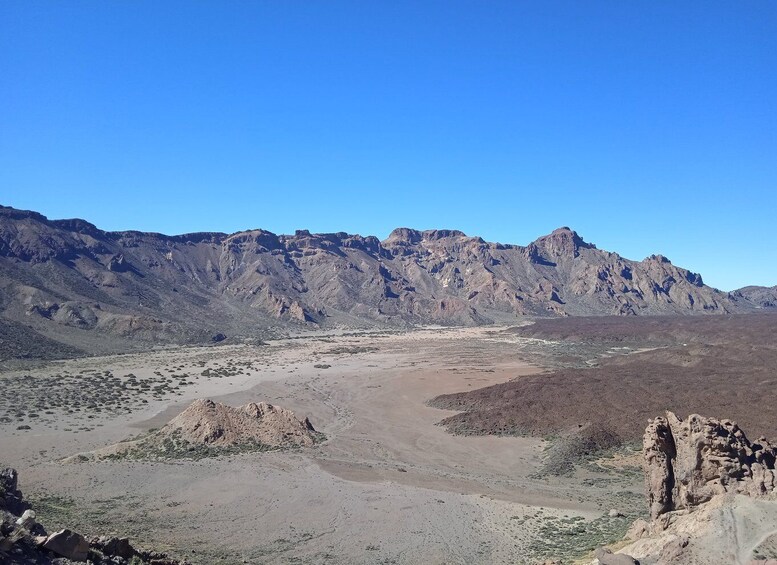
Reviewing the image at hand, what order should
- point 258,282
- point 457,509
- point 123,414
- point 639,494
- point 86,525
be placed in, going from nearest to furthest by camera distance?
point 86,525
point 457,509
point 639,494
point 123,414
point 258,282

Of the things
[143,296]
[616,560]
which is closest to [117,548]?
[616,560]

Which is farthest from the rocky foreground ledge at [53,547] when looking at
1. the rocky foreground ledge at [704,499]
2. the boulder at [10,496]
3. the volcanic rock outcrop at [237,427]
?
the volcanic rock outcrop at [237,427]

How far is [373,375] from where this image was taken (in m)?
74.6

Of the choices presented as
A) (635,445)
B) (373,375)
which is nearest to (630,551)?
(635,445)

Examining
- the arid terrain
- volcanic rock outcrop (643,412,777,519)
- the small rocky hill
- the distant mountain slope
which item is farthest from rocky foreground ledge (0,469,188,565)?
the distant mountain slope

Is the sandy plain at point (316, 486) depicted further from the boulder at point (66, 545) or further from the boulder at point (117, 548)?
the boulder at point (66, 545)

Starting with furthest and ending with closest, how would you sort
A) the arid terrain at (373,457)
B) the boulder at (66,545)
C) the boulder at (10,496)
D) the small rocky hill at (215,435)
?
the small rocky hill at (215,435)
the arid terrain at (373,457)
the boulder at (10,496)
the boulder at (66,545)

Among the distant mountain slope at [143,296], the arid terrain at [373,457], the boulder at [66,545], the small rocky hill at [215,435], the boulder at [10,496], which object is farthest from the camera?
the distant mountain slope at [143,296]

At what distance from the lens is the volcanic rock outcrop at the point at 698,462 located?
16484 mm

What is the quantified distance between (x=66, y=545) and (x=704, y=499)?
697 inches

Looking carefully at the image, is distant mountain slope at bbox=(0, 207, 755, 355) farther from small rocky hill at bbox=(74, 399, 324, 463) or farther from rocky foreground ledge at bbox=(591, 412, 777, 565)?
rocky foreground ledge at bbox=(591, 412, 777, 565)

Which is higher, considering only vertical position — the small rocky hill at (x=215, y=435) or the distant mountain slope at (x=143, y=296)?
the distant mountain slope at (x=143, y=296)

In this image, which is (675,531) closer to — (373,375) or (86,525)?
(86,525)

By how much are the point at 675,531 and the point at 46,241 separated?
155715mm
